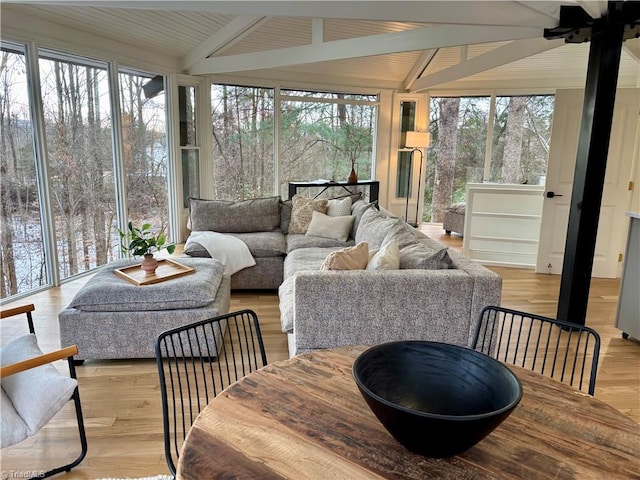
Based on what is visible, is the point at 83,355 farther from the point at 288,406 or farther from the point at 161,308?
the point at 288,406

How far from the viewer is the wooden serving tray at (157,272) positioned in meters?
2.90

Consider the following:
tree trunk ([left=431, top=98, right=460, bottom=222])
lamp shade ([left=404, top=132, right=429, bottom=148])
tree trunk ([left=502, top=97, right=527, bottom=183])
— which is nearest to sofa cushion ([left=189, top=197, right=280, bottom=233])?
lamp shade ([left=404, top=132, right=429, bottom=148])

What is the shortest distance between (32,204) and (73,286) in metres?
0.84

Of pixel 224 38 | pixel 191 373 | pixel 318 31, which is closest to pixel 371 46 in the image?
pixel 318 31

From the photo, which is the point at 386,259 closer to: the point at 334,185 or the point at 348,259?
the point at 348,259

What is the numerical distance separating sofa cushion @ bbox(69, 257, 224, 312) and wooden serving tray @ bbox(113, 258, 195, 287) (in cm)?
4

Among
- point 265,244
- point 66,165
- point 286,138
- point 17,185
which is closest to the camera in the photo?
point 17,185

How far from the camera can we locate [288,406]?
1175mm

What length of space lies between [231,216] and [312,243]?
37.7 inches

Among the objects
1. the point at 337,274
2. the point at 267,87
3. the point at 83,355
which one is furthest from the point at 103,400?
the point at 267,87

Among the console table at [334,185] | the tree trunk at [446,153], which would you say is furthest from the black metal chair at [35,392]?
the tree trunk at [446,153]

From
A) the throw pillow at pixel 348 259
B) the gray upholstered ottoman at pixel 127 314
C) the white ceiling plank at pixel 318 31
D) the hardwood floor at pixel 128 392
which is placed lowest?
the hardwood floor at pixel 128 392

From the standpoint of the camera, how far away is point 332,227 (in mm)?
4480

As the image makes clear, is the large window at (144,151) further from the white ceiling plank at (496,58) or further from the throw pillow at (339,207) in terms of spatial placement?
the white ceiling plank at (496,58)
